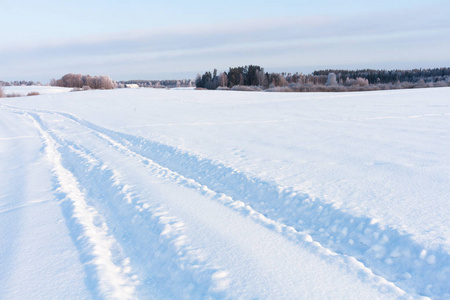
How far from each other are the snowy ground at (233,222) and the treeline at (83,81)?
228 feet

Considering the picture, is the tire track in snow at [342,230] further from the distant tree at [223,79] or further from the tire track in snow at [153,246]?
the distant tree at [223,79]

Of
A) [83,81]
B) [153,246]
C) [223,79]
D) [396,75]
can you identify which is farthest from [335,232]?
[396,75]

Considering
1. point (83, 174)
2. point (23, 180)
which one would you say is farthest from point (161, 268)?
point (23, 180)

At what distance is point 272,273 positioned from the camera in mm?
3027

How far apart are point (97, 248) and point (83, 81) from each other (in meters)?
86.1

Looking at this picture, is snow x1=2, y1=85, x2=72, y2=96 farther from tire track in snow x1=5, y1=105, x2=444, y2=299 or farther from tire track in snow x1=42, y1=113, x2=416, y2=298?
tire track in snow x1=5, y1=105, x2=444, y2=299

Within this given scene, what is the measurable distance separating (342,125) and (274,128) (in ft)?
7.58

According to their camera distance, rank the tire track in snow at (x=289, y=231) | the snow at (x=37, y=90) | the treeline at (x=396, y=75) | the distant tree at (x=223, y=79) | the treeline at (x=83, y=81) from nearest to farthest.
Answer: the tire track in snow at (x=289, y=231) < the snow at (x=37, y=90) < the treeline at (x=83, y=81) < the distant tree at (x=223, y=79) < the treeline at (x=396, y=75)

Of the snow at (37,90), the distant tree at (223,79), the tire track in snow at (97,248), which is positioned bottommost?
the tire track in snow at (97,248)

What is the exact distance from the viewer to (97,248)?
11.7 ft

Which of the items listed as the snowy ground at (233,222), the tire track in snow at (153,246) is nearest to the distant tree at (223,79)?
the snowy ground at (233,222)

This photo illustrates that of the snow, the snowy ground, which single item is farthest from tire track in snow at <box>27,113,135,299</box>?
the snow

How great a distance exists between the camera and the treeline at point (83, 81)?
72431mm

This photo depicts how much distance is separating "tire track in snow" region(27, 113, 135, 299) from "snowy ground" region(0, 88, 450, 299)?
0.02m
